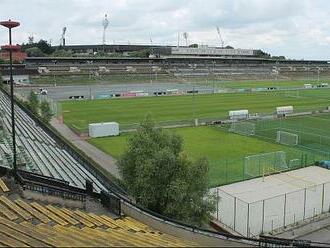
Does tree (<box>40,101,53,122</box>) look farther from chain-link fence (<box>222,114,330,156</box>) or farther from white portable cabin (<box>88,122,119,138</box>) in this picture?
chain-link fence (<box>222,114,330,156</box>)

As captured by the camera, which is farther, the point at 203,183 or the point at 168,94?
the point at 168,94

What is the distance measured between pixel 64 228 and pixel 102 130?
36.9 m

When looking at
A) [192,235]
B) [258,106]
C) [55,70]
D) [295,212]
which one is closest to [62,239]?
[192,235]

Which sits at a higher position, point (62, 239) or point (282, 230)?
point (62, 239)

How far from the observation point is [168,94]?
100812 millimetres

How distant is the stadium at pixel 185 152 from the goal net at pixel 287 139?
119 mm

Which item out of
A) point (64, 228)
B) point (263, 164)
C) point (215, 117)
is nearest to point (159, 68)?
point (215, 117)

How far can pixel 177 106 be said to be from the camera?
80.4 metres

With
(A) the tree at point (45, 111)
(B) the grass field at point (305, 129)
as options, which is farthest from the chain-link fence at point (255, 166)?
(A) the tree at point (45, 111)

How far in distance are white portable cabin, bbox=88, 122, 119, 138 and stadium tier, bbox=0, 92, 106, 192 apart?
37.3ft

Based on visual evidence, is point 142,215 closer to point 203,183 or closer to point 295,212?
point 203,183

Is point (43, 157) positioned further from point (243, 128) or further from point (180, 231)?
point (243, 128)

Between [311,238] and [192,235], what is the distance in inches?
425

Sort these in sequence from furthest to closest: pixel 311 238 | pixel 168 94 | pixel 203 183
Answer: pixel 168 94, pixel 311 238, pixel 203 183
